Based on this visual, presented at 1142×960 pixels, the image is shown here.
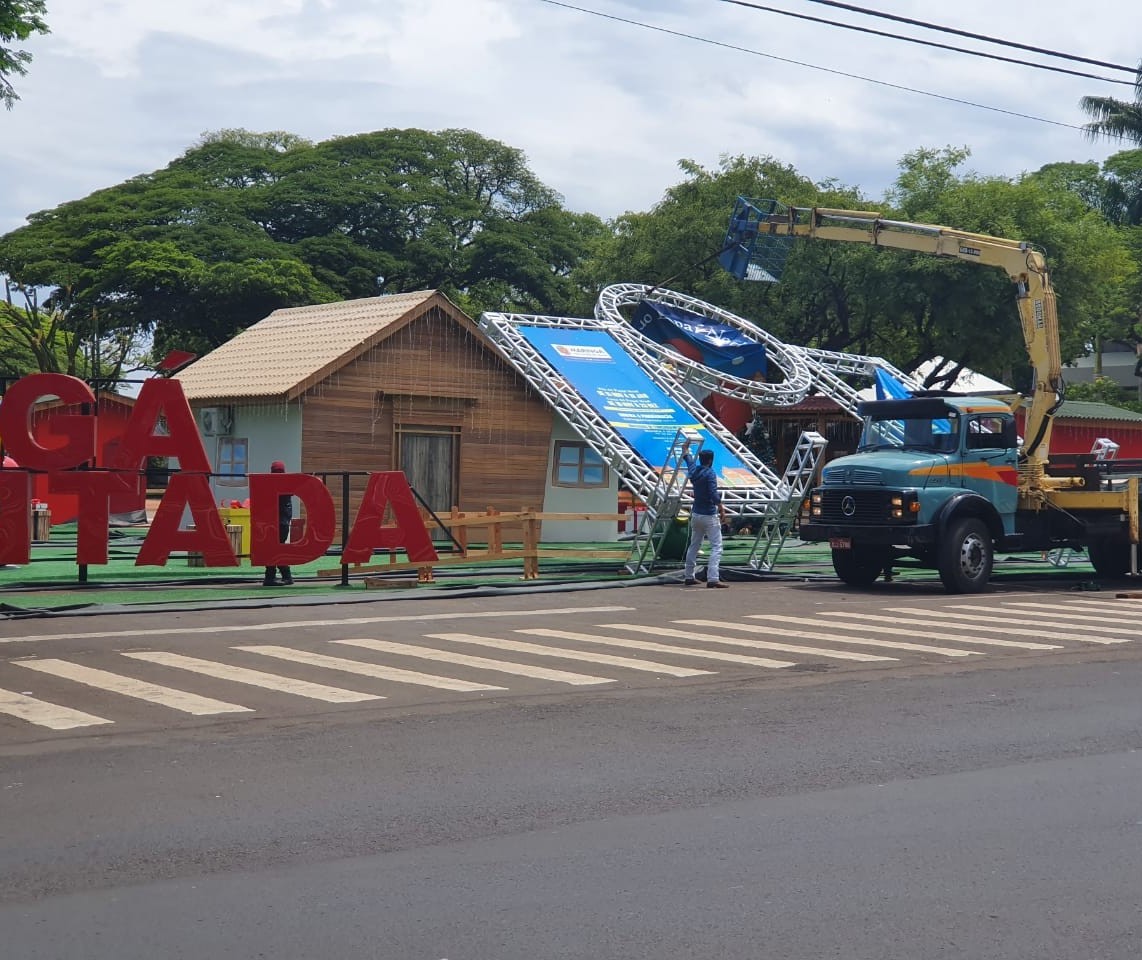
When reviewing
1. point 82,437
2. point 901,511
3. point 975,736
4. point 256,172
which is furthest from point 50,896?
point 256,172

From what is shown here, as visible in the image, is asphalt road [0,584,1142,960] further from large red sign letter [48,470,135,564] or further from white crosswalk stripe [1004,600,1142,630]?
large red sign letter [48,470,135,564]

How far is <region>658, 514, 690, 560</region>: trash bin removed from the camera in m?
23.4

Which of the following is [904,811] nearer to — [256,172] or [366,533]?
[366,533]

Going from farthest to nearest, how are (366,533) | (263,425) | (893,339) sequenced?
(893,339) < (263,425) < (366,533)

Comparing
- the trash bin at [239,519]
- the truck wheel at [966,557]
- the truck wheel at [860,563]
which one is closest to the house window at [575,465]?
the trash bin at [239,519]

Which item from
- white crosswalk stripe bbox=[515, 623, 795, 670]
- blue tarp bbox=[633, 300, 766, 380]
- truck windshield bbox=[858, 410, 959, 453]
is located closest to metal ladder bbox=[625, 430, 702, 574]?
truck windshield bbox=[858, 410, 959, 453]

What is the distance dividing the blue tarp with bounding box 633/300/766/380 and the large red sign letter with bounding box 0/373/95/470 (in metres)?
15.9

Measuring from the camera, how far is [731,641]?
1479cm

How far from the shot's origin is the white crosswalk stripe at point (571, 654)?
12.7 m

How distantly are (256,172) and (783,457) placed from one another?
2757cm

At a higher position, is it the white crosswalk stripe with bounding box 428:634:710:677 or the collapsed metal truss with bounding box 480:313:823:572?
the collapsed metal truss with bounding box 480:313:823:572

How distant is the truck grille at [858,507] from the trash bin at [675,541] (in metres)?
2.75

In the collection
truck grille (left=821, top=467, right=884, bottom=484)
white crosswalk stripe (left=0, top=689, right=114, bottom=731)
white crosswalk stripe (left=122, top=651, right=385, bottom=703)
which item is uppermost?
truck grille (left=821, top=467, right=884, bottom=484)

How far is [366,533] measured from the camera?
19688 millimetres
